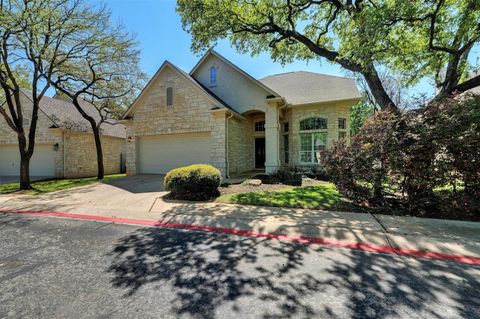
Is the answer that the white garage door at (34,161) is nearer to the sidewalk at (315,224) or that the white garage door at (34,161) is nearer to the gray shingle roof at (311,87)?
the sidewalk at (315,224)

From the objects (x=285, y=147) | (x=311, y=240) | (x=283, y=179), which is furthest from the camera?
(x=285, y=147)

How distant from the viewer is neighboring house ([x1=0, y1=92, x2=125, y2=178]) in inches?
654

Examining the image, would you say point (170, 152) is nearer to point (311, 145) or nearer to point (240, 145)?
point (240, 145)

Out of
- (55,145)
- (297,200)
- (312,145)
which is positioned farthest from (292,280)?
(55,145)

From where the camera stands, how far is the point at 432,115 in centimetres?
587

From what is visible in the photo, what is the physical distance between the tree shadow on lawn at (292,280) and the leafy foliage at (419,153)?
2.98 m

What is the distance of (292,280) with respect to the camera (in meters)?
3.20

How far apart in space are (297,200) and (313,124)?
8.82 m

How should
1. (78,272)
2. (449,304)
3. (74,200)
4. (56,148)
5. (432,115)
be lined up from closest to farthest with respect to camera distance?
(449,304) < (78,272) < (432,115) < (74,200) < (56,148)

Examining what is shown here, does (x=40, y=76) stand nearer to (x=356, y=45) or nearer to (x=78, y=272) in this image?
(x=78, y=272)

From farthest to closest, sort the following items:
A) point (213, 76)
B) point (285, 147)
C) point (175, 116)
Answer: point (285, 147) → point (213, 76) → point (175, 116)

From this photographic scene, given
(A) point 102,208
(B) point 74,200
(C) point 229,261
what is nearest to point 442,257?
(C) point 229,261

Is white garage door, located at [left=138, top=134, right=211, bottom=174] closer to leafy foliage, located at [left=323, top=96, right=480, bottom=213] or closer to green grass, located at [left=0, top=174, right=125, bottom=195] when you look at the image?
green grass, located at [left=0, top=174, right=125, bottom=195]

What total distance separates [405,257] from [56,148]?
20824mm
